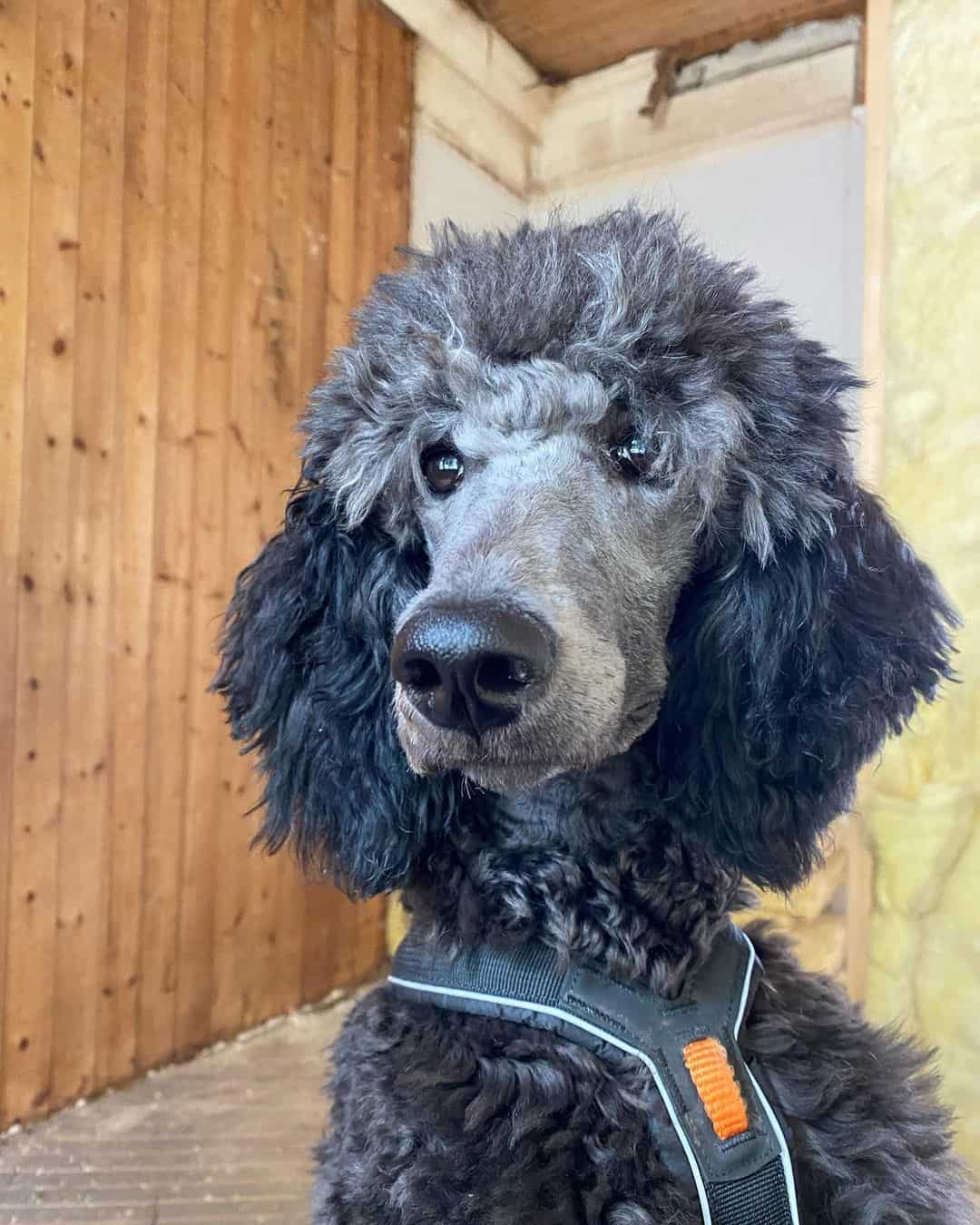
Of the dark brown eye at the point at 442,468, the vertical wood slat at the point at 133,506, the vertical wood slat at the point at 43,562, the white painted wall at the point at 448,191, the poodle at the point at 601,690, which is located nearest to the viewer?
the poodle at the point at 601,690

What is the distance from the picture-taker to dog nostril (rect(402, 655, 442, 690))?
0.63 metres

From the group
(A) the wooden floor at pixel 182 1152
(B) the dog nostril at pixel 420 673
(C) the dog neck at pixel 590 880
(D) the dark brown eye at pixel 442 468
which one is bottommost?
(A) the wooden floor at pixel 182 1152

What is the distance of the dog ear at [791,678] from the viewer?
0.80 metres

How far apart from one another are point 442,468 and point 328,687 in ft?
0.73

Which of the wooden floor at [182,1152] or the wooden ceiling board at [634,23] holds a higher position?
the wooden ceiling board at [634,23]

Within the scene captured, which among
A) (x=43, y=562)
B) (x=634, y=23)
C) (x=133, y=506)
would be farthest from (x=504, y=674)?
(x=634, y=23)

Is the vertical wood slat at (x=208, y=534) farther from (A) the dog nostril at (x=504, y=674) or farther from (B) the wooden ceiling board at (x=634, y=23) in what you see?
(A) the dog nostril at (x=504, y=674)

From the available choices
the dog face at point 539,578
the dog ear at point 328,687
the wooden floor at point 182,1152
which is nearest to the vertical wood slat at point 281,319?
the wooden floor at point 182,1152

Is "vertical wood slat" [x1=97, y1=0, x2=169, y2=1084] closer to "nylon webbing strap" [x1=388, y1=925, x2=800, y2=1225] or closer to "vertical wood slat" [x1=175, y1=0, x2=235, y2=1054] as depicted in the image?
"vertical wood slat" [x1=175, y1=0, x2=235, y2=1054]

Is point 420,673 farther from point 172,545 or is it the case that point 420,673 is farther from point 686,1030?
point 172,545

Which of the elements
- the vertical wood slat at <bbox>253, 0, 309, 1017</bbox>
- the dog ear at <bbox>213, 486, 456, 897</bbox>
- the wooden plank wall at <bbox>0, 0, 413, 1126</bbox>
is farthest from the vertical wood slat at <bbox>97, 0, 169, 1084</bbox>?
the dog ear at <bbox>213, 486, 456, 897</bbox>

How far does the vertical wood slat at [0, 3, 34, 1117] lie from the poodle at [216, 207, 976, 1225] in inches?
37.7

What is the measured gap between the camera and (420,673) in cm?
63

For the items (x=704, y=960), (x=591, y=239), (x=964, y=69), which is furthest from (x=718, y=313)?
(x=964, y=69)
